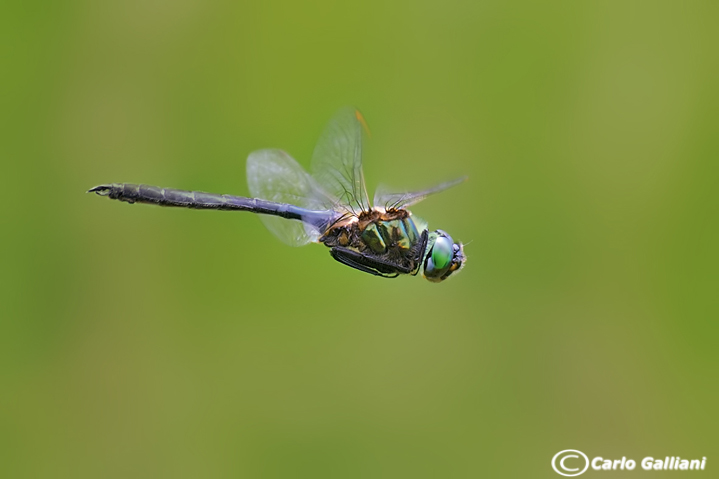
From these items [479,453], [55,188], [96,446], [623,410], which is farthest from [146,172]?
[623,410]

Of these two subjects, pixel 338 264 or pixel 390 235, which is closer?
pixel 390 235

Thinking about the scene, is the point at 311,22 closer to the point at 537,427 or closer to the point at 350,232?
the point at 350,232
